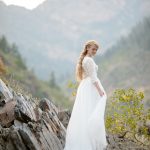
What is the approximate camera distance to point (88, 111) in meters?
9.51

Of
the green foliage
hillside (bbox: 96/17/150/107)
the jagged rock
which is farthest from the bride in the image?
hillside (bbox: 96/17/150/107)

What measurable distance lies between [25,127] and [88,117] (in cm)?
161

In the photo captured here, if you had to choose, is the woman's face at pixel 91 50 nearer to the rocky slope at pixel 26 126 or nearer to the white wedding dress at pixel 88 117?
the white wedding dress at pixel 88 117

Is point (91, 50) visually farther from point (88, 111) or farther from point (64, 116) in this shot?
point (64, 116)

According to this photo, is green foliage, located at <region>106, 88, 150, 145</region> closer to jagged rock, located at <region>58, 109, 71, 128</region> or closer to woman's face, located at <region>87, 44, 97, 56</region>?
jagged rock, located at <region>58, 109, 71, 128</region>

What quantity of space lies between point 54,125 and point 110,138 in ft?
12.1

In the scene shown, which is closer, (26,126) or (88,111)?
(26,126)

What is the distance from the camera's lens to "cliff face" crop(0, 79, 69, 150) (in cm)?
828

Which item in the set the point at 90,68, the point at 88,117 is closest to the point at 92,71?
the point at 90,68

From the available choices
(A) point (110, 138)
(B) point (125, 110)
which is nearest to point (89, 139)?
(A) point (110, 138)

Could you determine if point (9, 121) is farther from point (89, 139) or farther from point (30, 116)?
point (89, 139)

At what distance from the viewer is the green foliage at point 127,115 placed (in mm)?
14328

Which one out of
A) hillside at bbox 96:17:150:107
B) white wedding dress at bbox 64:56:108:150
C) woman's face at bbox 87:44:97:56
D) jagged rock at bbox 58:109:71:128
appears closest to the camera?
white wedding dress at bbox 64:56:108:150

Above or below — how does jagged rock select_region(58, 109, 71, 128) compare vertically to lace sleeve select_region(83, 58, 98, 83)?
below
